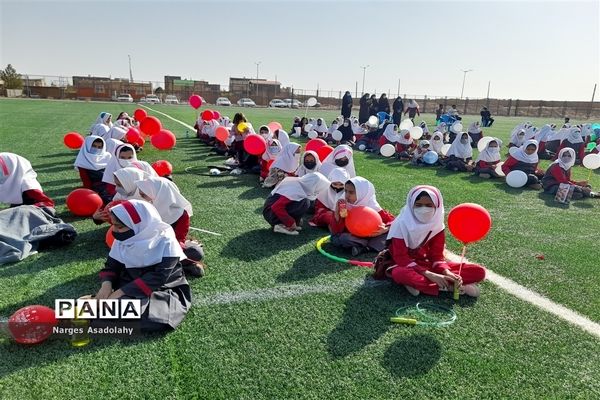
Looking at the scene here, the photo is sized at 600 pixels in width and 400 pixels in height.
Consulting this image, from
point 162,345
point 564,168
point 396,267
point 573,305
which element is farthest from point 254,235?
point 564,168

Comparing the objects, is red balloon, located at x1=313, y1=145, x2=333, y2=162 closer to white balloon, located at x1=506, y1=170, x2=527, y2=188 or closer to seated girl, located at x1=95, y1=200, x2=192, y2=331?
white balloon, located at x1=506, y1=170, x2=527, y2=188

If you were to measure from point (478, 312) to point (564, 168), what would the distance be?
7.20 m

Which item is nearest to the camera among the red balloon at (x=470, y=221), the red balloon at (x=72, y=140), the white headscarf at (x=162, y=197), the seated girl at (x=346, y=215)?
the red balloon at (x=470, y=221)

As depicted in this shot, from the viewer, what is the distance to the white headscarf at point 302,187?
242 inches

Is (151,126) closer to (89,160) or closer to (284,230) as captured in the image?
(89,160)

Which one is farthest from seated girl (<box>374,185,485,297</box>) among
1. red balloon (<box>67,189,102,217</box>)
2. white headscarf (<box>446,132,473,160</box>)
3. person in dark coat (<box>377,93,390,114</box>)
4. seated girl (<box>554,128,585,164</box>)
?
person in dark coat (<box>377,93,390,114</box>)

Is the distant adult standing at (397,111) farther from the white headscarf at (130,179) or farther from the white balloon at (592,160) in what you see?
the white headscarf at (130,179)

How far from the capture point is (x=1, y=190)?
18.7 ft

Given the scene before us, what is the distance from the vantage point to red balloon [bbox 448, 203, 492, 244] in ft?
13.5

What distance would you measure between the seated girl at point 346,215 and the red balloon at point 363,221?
0.07 m

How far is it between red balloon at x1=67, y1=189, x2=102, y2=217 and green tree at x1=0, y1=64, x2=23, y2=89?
64.3 m

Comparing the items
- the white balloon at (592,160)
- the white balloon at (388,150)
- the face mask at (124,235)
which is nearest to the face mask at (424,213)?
the face mask at (124,235)

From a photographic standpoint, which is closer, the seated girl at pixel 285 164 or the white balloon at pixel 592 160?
the seated girl at pixel 285 164

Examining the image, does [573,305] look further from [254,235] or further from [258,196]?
[258,196]
